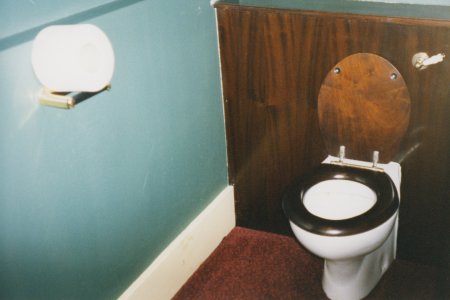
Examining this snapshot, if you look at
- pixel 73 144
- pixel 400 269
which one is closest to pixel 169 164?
pixel 73 144

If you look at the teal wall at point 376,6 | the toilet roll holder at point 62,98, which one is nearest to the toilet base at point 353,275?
the teal wall at point 376,6

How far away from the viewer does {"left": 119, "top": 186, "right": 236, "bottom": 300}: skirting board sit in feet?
5.47

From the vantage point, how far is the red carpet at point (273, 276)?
5.98ft

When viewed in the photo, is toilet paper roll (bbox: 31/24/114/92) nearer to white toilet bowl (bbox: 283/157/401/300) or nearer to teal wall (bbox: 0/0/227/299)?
teal wall (bbox: 0/0/227/299)

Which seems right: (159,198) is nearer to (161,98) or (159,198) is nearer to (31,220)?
(161,98)

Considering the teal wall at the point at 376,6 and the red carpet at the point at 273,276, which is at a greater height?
the teal wall at the point at 376,6

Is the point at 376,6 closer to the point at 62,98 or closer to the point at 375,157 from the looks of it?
the point at 375,157

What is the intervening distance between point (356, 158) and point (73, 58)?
1178mm

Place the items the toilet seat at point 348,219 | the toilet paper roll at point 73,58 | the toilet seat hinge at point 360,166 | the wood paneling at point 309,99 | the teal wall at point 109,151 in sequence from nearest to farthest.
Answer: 1. the toilet paper roll at point 73,58
2. the teal wall at point 109,151
3. the toilet seat at point 348,219
4. the wood paneling at point 309,99
5. the toilet seat hinge at point 360,166

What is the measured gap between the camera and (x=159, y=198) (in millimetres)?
1673

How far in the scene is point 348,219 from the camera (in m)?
1.49

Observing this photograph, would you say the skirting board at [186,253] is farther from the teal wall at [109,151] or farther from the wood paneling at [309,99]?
the wood paneling at [309,99]

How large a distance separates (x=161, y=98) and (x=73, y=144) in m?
0.40

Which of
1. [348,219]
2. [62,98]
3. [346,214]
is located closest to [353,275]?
[346,214]
